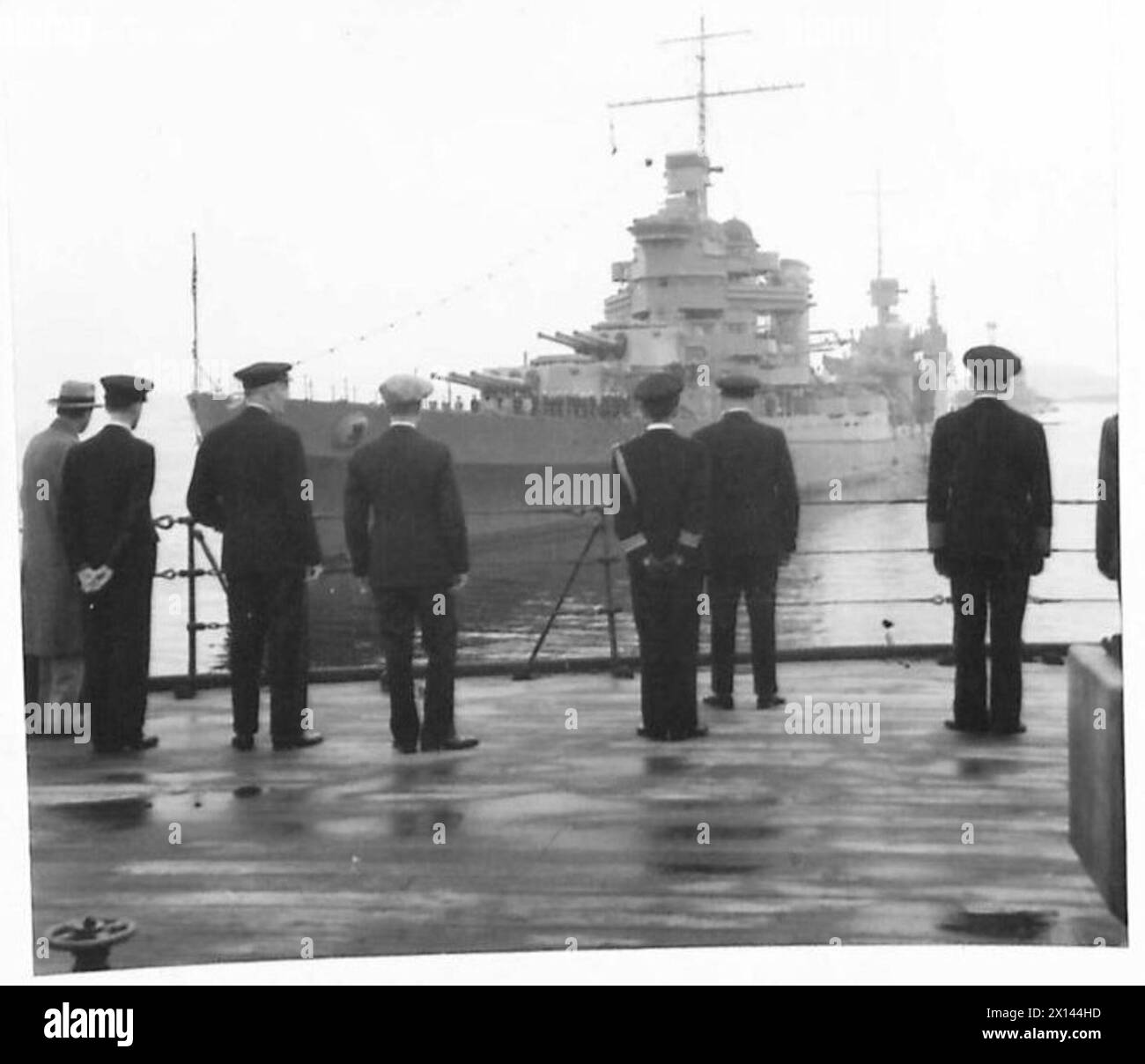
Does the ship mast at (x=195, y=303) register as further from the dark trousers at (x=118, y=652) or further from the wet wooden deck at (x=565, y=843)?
the wet wooden deck at (x=565, y=843)

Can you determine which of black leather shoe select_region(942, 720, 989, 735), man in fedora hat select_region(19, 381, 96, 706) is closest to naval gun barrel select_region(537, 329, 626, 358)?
man in fedora hat select_region(19, 381, 96, 706)

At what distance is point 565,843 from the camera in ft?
13.7

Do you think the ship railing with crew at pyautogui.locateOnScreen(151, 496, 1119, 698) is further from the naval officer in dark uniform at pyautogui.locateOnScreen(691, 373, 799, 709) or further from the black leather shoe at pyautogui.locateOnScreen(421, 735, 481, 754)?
the black leather shoe at pyautogui.locateOnScreen(421, 735, 481, 754)

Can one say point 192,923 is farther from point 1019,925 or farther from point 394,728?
point 1019,925

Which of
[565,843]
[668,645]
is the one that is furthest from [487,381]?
[565,843]

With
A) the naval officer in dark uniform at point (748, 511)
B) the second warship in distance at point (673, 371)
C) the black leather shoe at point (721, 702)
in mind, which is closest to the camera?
the second warship in distance at point (673, 371)

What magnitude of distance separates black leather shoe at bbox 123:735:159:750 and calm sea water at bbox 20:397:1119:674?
484 mm

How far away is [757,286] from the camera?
4996 millimetres

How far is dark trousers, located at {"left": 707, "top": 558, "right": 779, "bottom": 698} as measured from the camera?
4988 millimetres

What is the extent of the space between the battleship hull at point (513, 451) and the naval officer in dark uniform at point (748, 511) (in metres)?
0.13

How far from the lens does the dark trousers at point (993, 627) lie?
468cm

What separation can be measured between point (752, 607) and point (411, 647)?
Result: 3.47 ft

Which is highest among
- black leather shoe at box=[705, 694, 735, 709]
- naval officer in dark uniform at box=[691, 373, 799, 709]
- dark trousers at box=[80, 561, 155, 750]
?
Answer: naval officer in dark uniform at box=[691, 373, 799, 709]

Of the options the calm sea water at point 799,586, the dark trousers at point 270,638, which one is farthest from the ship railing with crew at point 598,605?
the dark trousers at point 270,638
